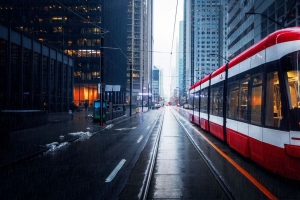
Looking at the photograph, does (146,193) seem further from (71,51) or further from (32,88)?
(71,51)

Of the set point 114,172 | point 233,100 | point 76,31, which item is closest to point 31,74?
point 233,100

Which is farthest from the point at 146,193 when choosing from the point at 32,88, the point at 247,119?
the point at 32,88

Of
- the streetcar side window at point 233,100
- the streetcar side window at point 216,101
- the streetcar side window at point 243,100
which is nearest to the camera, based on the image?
the streetcar side window at point 243,100

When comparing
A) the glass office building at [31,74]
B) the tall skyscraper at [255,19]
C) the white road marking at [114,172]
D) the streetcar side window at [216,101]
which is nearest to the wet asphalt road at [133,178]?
the white road marking at [114,172]

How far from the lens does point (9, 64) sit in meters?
29.6

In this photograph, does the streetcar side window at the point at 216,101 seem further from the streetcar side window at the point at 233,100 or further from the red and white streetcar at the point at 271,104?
the red and white streetcar at the point at 271,104

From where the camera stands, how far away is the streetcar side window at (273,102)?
21.1ft

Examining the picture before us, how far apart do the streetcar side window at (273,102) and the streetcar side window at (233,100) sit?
304 cm

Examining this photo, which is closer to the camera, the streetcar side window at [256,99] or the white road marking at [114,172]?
the white road marking at [114,172]

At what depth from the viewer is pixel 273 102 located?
263 inches

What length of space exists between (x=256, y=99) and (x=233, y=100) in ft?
8.94

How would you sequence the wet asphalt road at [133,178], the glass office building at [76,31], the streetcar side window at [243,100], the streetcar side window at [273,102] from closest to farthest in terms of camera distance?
the wet asphalt road at [133,178]
the streetcar side window at [273,102]
the streetcar side window at [243,100]
the glass office building at [76,31]

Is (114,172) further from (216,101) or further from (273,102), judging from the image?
(216,101)

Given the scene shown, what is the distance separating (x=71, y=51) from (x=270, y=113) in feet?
222
